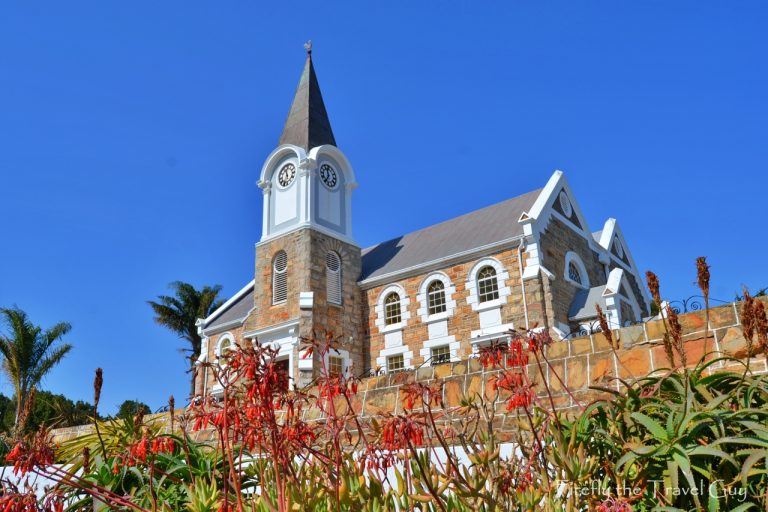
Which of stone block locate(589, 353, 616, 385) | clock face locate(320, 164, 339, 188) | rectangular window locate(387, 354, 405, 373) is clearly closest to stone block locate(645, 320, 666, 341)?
stone block locate(589, 353, 616, 385)

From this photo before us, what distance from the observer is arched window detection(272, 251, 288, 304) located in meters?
23.1

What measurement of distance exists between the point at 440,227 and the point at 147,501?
22.6 m

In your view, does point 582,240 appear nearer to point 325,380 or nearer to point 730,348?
point 730,348

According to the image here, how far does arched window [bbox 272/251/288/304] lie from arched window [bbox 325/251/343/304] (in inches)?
66.6

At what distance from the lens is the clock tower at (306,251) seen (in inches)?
855

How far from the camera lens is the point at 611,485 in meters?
3.26

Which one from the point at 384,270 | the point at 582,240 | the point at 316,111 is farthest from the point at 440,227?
the point at 316,111

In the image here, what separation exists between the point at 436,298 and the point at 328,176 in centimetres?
755

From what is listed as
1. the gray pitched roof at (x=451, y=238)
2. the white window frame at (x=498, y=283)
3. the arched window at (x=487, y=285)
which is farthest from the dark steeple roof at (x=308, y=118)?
the arched window at (x=487, y=285)

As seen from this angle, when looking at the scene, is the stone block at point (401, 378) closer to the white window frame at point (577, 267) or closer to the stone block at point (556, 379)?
the stone block at point (556, 379)

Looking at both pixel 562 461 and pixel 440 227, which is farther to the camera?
pixel 440 227

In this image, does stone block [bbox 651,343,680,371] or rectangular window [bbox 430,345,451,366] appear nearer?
stone block [bbox 651,343,680,371]

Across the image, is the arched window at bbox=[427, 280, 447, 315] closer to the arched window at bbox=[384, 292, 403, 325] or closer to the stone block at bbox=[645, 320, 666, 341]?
the arched window at bbox=[384, 292, 403, 325]

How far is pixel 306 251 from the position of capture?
73.0 feet
